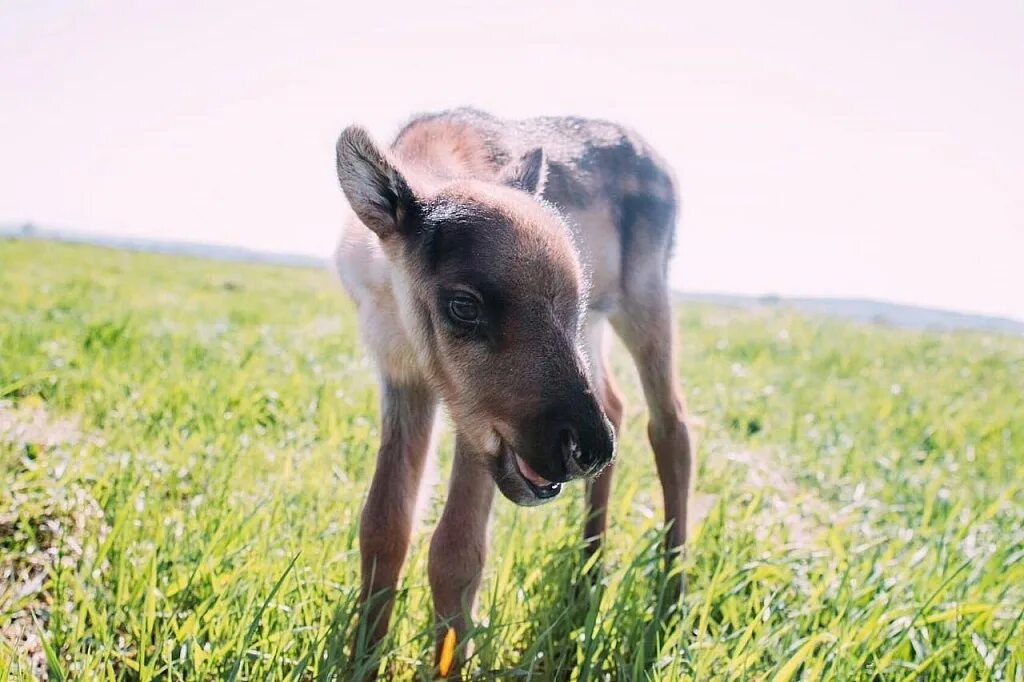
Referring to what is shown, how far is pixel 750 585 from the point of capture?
11.3 feet

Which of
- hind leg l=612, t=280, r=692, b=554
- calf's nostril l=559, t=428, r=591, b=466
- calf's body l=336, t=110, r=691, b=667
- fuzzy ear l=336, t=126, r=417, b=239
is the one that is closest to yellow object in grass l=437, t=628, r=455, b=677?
calf's body l=336, t=110, r=691, b=667

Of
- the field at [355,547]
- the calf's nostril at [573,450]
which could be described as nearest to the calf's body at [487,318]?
the calf's nostril at [573,450]

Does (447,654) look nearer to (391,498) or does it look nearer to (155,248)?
(391,498)

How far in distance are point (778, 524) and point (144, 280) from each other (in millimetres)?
14302

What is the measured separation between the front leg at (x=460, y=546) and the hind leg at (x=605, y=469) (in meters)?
0.69

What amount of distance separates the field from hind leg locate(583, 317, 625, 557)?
111mm

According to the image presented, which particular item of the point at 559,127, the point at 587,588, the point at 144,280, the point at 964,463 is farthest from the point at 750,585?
the point at 144,280

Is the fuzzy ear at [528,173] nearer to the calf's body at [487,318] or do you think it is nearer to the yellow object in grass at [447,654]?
the calf's body at [487,318]

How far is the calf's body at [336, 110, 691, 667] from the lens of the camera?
7.50 ft

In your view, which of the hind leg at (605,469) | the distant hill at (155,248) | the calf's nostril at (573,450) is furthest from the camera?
the distant hill at (155,248)

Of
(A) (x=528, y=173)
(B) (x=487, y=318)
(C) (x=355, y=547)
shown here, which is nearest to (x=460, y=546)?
(C) (x=355, y=547)

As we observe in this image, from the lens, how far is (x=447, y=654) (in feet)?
8.15

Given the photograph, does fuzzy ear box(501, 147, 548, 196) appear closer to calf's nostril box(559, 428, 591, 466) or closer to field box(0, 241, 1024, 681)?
calf's nostril box(559, 428, 591, 466)

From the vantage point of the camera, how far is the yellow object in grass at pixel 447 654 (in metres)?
2.49
